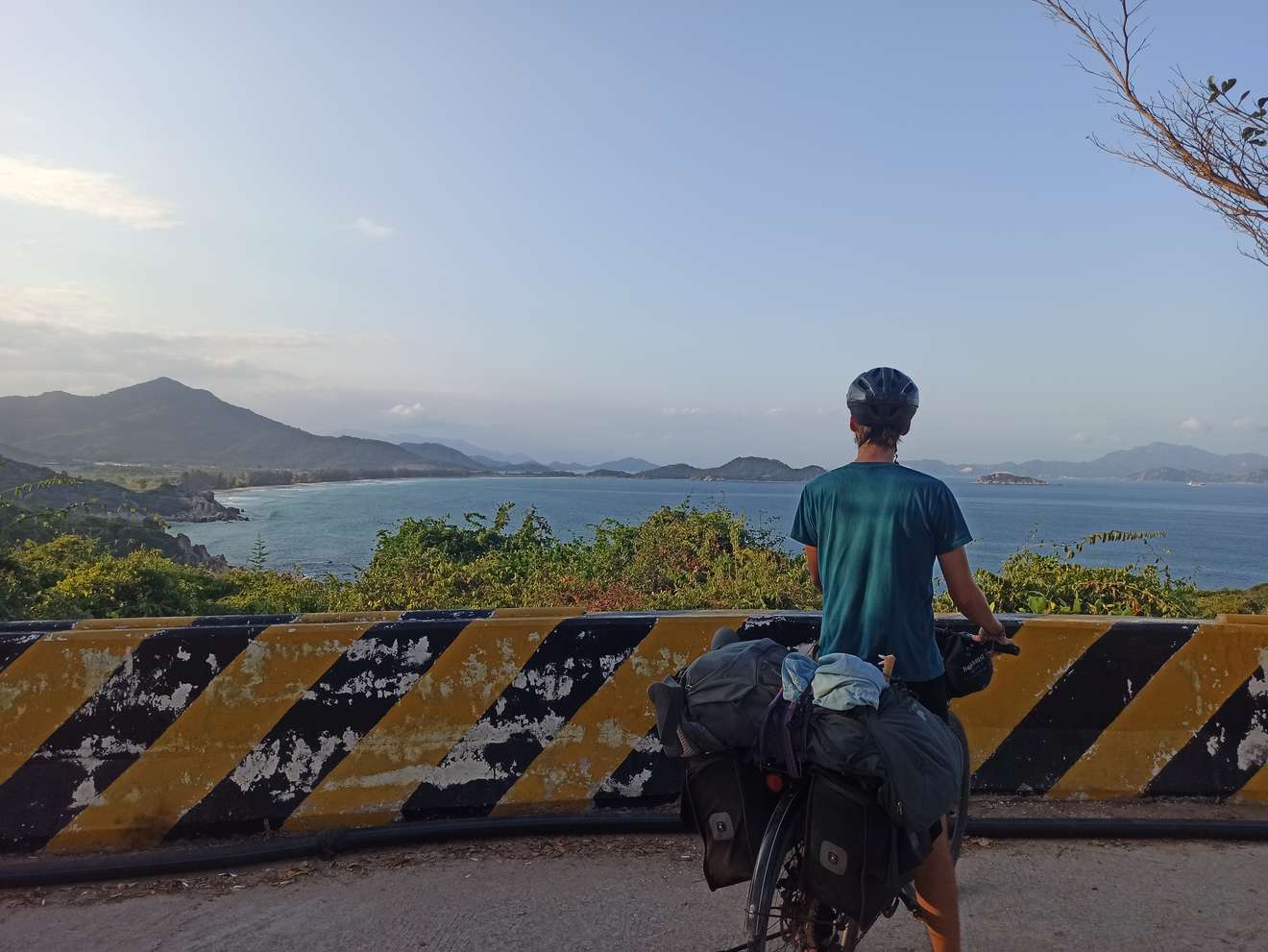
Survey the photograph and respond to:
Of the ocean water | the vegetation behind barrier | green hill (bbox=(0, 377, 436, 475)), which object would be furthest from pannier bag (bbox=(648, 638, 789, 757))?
green hill (bbox=(0, 377, 436, 475))

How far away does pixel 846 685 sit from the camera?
2.41 m

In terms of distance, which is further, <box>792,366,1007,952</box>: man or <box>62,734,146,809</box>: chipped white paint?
Result: <box>62,734,146,809</box>: chipped white paint

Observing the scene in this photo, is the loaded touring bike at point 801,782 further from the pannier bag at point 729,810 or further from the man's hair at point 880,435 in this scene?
the man's hair at point 880,435

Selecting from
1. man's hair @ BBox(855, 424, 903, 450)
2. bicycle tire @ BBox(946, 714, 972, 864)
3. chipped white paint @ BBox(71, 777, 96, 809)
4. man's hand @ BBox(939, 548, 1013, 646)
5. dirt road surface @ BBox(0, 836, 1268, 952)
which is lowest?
dirt road surface @ BBox(0, 836, 1268, 952)

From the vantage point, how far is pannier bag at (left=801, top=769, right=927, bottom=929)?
7.75ft

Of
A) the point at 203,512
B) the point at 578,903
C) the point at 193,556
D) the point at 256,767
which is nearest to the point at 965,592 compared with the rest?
the point at 578,903

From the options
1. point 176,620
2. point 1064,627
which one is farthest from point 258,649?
point 1064,627

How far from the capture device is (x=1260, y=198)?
6664 millimetres

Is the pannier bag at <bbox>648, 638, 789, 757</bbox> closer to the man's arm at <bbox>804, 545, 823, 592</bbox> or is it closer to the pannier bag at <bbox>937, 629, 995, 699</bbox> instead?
the man's arm at <bbox>804, 545, 823, 592</bbox>

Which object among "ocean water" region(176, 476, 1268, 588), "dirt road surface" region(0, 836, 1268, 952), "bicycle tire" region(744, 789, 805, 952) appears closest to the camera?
"bicycle tire" region(744, 789, 805, 952)

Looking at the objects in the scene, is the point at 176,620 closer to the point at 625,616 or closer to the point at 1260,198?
the point at 625,616

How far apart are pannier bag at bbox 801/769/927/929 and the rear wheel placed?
0.48ft

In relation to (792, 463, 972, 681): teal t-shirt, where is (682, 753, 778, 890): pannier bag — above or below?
below

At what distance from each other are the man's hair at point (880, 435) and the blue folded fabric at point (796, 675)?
2.65 ft
